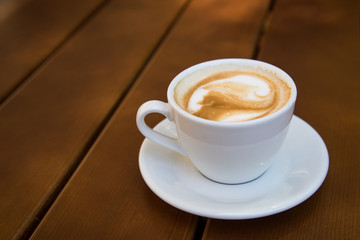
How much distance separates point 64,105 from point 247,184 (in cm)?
46

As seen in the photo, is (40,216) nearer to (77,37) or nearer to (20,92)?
(20,92)

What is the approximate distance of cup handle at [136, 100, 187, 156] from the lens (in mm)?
650

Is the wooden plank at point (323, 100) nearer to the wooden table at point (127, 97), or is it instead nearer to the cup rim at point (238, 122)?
the wooden table at point (127, 97)

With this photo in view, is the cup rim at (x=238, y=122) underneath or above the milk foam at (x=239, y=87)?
above

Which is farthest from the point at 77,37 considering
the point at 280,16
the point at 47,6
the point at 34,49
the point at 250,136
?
the point at 250,136

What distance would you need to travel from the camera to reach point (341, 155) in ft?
2.25

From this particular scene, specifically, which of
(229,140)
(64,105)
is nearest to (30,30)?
(64,105)

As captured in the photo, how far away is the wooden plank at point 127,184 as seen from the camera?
1.86 ft

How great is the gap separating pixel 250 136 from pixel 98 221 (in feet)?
0.86

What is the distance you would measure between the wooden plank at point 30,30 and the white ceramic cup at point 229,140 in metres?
0.50

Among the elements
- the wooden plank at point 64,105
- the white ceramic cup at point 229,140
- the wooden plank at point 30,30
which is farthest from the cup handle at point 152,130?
the wooden plank at point 30,30

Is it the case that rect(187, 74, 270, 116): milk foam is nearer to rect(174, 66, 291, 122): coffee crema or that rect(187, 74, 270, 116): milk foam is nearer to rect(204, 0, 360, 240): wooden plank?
rect(174, 66, 291, 122): coffee crema

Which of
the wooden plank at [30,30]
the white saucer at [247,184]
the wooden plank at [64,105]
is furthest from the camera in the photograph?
the wooden plank at [30,30]

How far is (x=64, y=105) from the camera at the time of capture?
87 cm
